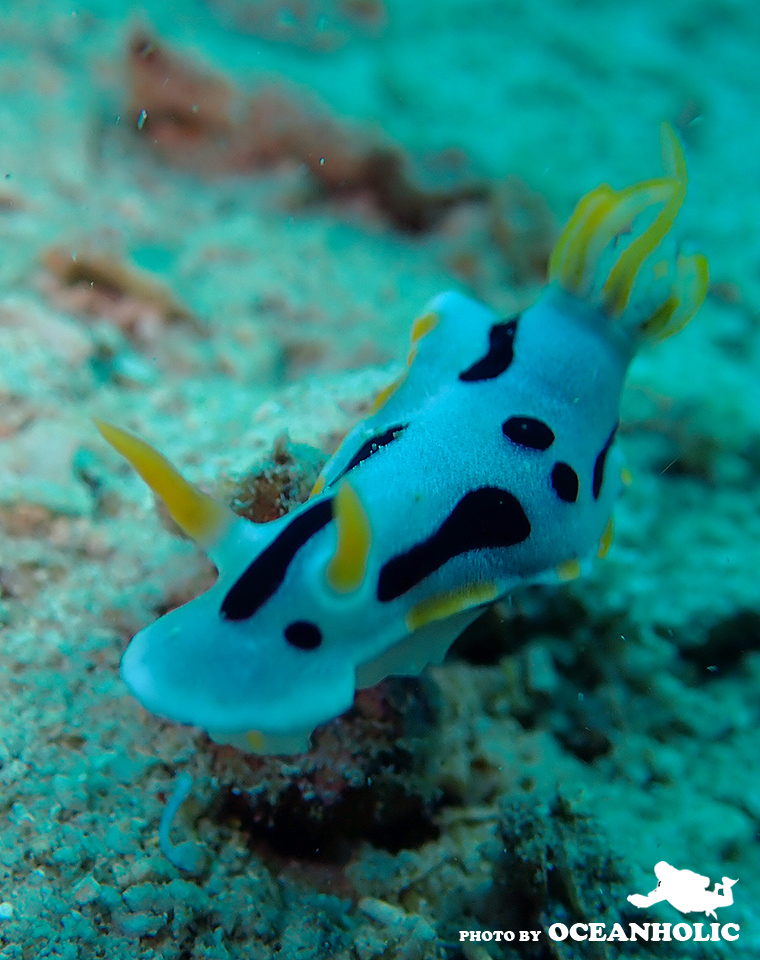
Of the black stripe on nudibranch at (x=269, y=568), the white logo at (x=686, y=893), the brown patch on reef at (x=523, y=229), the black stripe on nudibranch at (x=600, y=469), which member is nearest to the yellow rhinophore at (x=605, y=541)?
the black stripe on nudibranch at (x=600, y=469)

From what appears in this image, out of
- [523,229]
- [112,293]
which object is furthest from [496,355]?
[523,229]

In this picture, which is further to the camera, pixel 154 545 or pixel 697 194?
pixel 697 194

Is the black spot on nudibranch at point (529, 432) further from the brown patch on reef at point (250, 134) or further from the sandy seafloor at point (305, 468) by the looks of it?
the brown patch on reef at point (250, 134)

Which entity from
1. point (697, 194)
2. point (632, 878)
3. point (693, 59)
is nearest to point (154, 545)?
point (632, 878)

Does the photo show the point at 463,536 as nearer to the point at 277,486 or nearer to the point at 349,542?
the point at 349,542

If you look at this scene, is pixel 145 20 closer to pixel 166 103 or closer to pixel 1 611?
pixel 166 103

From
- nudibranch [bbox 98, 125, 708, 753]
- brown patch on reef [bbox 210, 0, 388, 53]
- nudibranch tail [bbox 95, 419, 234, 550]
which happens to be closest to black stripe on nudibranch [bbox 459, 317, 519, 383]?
nudibranch [bbox 98, 125, 708, 753]

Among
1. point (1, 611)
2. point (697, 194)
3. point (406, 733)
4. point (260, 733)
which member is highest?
point (697, 194)

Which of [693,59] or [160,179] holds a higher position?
[693,59]
